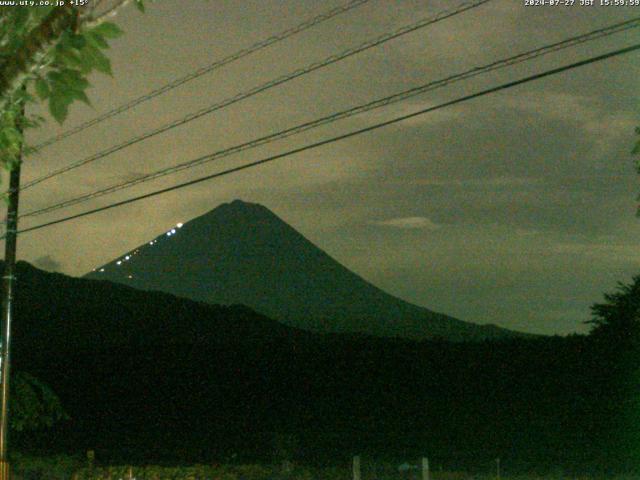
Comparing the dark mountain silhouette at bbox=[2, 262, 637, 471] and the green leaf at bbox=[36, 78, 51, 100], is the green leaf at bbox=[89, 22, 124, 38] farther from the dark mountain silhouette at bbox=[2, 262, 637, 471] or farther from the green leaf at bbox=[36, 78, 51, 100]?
the dark mountain silhouette at bbox=[2, 262, 637, 471]

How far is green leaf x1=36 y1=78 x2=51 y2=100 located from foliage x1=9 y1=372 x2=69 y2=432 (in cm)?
1363

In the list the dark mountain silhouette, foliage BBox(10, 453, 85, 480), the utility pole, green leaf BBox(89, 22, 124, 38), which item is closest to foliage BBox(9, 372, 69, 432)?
foliage BBox(10, 453, 85, 480)

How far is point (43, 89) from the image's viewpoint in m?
4.28

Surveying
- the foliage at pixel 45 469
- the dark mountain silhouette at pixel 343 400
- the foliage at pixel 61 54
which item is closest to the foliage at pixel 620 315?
the dark mountain silhouette at pixel 343 400

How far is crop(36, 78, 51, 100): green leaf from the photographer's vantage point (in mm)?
4273

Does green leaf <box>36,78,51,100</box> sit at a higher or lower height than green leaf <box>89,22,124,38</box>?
lower

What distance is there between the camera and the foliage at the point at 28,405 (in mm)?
17219

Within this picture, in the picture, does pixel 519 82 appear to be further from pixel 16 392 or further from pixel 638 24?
pixel 16 392

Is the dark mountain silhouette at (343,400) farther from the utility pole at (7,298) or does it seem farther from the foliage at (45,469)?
the utility pole at (7,298)

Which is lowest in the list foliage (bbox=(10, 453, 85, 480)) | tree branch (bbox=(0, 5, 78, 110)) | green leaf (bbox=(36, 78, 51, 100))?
foliage (bbox=(10, 453, 85, 480))

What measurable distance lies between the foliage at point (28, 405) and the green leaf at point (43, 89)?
1363 cm

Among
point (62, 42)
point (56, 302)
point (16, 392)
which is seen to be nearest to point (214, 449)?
point (16, 392)

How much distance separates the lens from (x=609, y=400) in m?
→ 24.4

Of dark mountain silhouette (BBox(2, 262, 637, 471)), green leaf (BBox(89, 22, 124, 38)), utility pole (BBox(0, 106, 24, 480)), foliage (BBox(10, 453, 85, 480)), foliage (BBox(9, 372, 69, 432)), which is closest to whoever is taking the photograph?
green leaf (BBox(89, 22, 124, 38))
